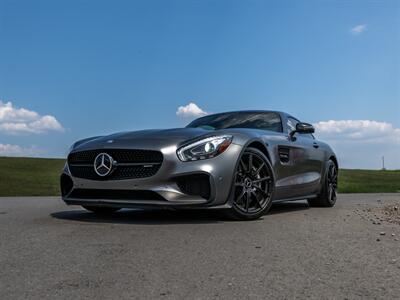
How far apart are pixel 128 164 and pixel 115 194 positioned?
34 centimetres

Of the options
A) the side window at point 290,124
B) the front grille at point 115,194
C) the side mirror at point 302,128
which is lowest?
the front grille at point 115,194

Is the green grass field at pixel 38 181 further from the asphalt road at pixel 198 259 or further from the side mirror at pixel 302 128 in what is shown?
the asphalt road at pixel 198 259

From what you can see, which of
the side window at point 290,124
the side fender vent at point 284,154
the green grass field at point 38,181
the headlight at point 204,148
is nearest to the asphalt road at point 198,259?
the headlight at point 204,148

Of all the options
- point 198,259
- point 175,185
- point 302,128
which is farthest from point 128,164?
point 302,128

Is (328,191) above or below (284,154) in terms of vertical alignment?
below

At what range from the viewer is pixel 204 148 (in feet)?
17.0

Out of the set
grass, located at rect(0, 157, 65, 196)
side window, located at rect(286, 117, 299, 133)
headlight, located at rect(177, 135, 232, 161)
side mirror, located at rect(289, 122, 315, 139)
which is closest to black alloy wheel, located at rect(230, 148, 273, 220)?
headlight, located at rect(177, 135, 232, 161)

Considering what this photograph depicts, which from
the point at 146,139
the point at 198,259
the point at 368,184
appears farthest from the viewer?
the point at 368,184

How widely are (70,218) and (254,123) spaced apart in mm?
2681

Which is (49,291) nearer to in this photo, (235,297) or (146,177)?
(235,297)

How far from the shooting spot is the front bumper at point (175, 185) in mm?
4996

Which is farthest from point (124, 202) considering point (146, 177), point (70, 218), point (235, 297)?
point (235, 297)

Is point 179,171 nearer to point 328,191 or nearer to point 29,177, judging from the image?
point 328,191

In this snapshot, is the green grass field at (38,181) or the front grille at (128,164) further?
the green grass field at (38,181)
